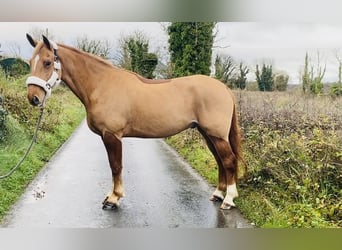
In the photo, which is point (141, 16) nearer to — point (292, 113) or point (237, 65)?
point (237, 65)

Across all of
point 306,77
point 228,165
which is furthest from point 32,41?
point 306,77

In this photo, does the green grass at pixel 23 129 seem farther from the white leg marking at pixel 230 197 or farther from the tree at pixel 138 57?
the white leg marking at pixel 230 197

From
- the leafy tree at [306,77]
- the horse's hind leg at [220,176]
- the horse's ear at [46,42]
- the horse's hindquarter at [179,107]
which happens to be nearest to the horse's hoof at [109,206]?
the horse's hindquarter at [179,107]

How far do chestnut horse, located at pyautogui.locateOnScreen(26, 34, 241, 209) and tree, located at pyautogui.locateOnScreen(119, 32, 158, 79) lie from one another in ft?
0.16

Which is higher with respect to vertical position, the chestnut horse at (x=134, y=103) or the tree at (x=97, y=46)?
the tree at (x=97, y=46)

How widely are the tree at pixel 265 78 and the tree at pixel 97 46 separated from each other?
0.90 meters

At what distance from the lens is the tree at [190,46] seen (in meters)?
2.75

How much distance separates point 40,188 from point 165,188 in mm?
734

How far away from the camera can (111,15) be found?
276cm

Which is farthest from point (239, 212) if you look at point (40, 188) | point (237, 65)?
point (40, 188)

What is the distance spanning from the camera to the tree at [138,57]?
9.09ft

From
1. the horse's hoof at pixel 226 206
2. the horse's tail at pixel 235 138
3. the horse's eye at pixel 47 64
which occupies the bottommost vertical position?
the horse's hoof at pixel 226 206

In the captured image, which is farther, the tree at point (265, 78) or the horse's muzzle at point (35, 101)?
the tree at point (265, 78)

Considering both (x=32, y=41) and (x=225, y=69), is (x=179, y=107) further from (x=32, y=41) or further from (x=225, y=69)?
(x=32, y=41)
